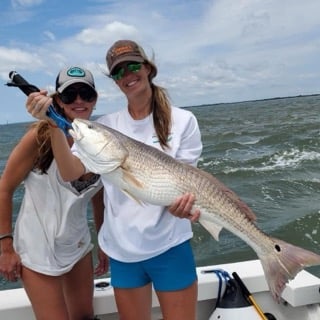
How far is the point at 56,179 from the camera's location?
3.17 metres

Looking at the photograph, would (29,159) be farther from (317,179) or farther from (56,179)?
(317,179)

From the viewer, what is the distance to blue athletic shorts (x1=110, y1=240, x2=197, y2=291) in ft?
10.4

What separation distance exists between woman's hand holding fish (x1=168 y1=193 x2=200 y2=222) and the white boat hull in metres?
1.32

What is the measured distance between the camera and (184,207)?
9.52 feet

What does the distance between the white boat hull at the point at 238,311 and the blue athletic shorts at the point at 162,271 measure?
79cm

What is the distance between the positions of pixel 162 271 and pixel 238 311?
1028mm

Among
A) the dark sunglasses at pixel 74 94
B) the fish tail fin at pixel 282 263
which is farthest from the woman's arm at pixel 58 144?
the fish tail fin at pixel 282 263

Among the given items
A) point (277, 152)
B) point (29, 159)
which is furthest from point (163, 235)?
point (277, 152)

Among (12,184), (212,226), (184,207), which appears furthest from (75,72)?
(212,226)

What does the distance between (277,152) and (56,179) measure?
56.7 ft

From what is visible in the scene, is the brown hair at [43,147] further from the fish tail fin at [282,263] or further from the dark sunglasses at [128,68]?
the fish tail fin at [282,263]

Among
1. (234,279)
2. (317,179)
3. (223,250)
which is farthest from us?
(317,179)

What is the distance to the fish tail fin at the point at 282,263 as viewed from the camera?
2.89m

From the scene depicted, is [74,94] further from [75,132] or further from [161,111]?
[161,111]
